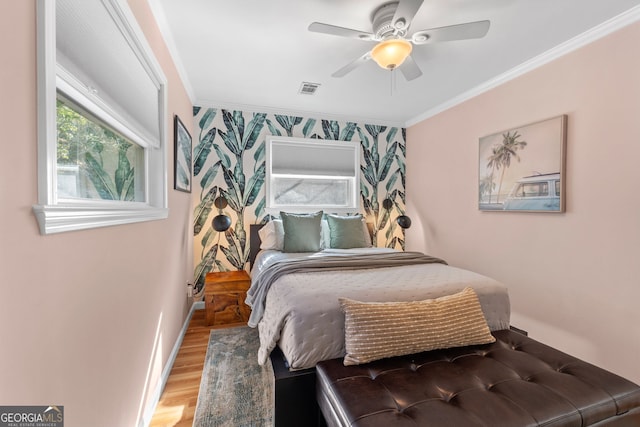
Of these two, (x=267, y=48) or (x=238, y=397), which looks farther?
(x=267, y=48)

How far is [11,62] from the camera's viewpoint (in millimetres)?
639

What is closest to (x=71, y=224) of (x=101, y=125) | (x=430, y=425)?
(x=101, y=125)

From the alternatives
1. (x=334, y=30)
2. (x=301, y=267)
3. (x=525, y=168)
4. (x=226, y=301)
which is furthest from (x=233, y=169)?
(x=525, y=168)

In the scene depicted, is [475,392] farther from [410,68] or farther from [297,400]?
[410,68]

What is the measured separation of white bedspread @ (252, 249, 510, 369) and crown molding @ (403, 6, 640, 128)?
1.92m

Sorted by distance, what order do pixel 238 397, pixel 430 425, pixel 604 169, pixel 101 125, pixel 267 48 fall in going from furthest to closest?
pixel 267 48
pixel 604 169
pixel 238 397
pixel 101 125
pixel 430 425

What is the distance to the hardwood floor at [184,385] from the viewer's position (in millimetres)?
1614

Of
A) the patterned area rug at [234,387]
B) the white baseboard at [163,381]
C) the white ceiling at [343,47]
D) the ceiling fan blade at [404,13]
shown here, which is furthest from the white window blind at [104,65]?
the patterned area rug at [234,387]

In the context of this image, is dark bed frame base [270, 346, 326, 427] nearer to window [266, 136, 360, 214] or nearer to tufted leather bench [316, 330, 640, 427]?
tufted leather bench [316, 330, 640, 427]

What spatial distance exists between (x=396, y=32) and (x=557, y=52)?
1.49m

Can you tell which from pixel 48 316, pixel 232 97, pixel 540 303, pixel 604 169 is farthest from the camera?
pixel 232 97

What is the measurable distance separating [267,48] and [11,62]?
1.87m

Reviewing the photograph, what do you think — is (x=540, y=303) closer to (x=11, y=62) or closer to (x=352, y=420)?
(x=352, y=420)

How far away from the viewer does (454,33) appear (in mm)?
1663
